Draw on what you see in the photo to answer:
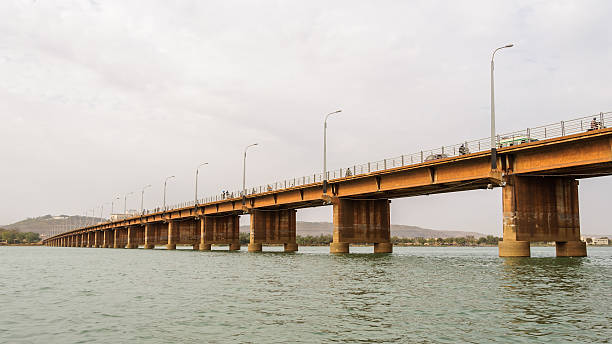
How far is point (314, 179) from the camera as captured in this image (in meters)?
72.6

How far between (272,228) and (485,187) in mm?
43131

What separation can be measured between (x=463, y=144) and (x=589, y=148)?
1313 cm

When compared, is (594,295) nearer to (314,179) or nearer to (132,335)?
(132,335)

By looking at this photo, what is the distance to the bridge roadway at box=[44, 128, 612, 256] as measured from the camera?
1593 inches

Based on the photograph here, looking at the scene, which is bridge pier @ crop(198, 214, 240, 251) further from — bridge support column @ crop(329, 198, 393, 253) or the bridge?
bridge support column @ crop(329, 198, 393, 253)

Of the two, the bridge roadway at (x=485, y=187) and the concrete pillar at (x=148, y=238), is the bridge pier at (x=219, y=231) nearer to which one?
the bridge roadway at (x=485, y=187)

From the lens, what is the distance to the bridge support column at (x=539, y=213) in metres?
44.2

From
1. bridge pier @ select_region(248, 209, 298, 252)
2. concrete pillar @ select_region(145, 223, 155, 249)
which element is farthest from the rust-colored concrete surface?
concrete pillar @ select_region(145, 223, 155, 249)

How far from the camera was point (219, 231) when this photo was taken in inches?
4395

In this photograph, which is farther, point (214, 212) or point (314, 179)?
point (214, 212)

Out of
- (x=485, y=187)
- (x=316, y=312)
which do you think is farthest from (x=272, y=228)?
(x=316, y=312)

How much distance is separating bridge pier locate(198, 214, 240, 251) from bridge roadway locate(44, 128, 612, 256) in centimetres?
1830

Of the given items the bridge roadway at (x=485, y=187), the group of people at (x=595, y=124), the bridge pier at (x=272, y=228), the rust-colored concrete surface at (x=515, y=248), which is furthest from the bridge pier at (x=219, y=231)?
the group of people at (x=595, y=124)

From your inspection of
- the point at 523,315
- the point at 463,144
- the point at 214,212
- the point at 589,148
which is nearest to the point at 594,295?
the point at 523,315
